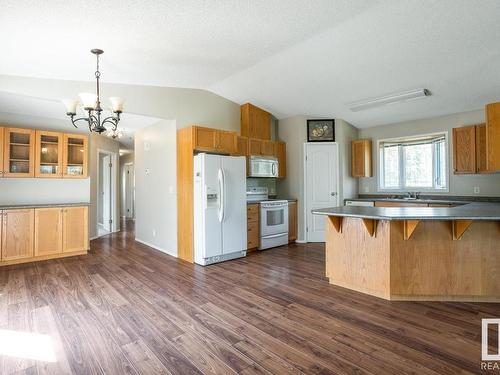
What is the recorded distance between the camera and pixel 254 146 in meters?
5.36

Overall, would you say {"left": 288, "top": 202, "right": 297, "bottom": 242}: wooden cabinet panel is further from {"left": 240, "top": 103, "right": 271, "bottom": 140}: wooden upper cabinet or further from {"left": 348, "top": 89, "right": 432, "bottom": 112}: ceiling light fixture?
{"left": 348, "top": 89, "right": 432, "bottom": 112}: ceiling light fixture

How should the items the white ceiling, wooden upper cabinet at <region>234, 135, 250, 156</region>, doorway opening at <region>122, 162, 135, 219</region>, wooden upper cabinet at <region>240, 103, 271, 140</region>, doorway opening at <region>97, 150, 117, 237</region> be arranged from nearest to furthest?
the white ceiling → wooden upper cabinet at <region>234, 135, 250, 156</region> → wooden upper cabinet at <region>240, 103, 271, 140</region> → doorway opening at <region>97, 150, 117, 237</region> → doorway opening at <region>122, 162, 135, 219</region>

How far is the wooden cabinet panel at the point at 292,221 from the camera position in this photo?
18.3 feet

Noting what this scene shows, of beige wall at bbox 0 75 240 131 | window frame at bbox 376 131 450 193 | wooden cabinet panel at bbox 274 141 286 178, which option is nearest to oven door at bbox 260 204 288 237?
wooden cabinet panel at bbox 274 141 286 178

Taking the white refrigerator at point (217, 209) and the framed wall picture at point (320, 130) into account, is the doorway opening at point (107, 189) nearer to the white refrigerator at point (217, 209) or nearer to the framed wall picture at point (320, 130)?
the white refrigerator at point (217, 209)

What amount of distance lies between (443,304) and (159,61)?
4170mm

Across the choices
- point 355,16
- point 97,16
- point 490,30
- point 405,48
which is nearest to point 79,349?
point 97,16

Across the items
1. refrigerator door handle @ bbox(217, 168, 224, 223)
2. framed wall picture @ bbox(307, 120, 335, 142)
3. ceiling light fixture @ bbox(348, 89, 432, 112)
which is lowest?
refrigerator door handle @ bbox(217, 168, 224, 223)

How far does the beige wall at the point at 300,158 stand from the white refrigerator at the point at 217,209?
1.58m

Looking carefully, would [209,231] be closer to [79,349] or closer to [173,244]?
[173,244]

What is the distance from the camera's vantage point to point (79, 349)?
2.00 meters

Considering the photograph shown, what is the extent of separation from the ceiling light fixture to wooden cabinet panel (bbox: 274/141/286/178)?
1541 mm

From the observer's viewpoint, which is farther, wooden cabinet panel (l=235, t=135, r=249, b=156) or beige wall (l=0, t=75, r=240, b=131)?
wooden cabinet panel (l=235, t=135, r=249, b=156)

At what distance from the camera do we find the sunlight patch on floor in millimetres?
1935
